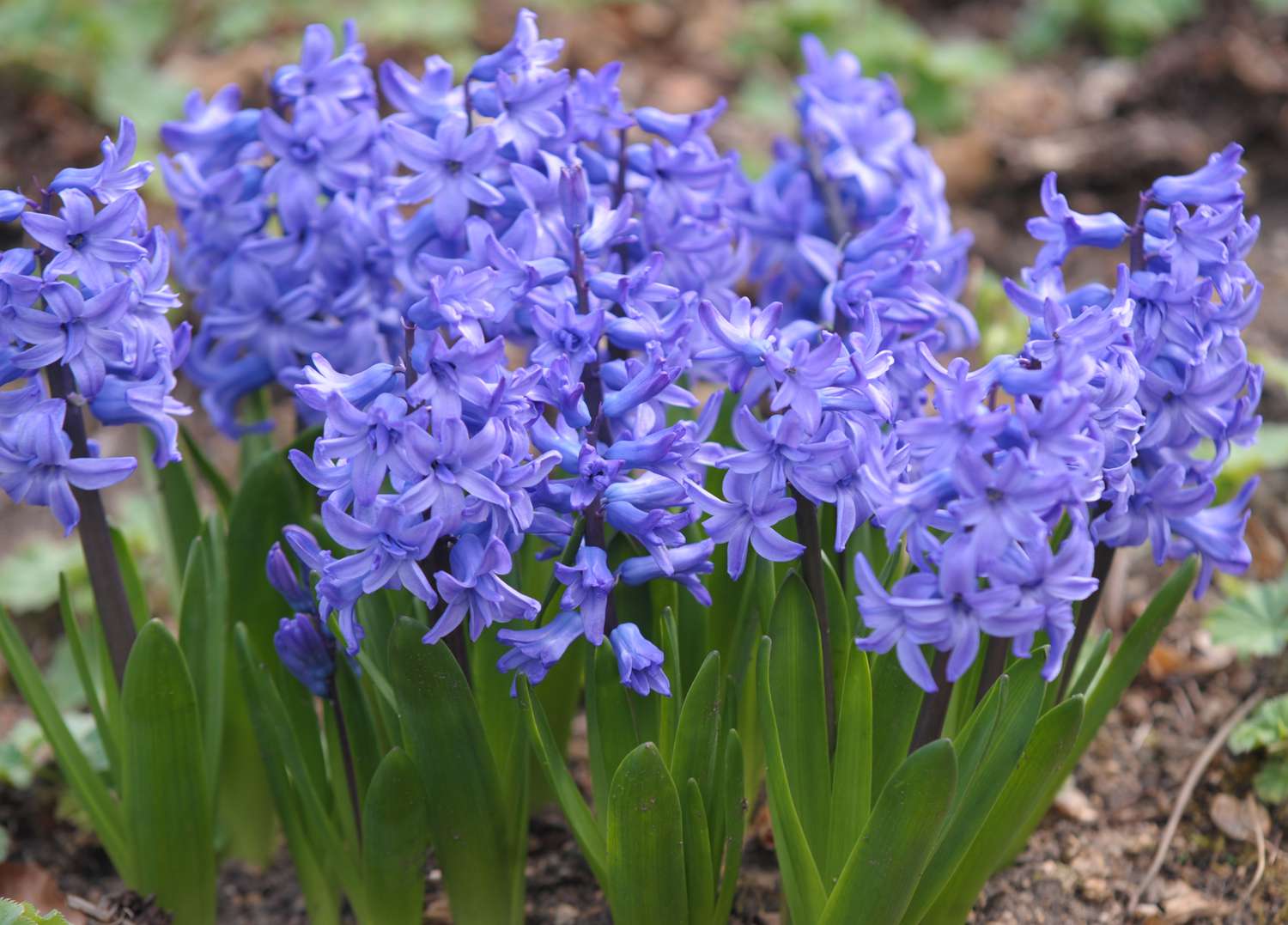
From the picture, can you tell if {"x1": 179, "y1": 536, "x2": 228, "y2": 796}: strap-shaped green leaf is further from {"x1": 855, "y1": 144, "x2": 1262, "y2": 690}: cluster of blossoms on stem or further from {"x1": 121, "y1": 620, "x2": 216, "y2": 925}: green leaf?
{"x1": 855, "y1": 144, "x2": 1262, "y2": 690}: cluster of blossoms on stem

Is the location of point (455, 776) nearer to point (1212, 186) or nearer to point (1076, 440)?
point (1076, 440)

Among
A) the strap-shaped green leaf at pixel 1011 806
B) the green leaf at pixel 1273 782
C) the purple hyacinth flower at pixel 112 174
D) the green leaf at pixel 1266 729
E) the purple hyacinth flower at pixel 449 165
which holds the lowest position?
the green leaf at pixel 1273 782

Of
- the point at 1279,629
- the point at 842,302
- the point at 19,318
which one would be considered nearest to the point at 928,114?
the point at 1279,629

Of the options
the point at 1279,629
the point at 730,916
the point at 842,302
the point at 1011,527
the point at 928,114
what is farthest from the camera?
the point at 928,114

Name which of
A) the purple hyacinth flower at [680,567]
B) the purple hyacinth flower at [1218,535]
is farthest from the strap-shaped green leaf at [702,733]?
the purple hyacinth flower at [1218,535]

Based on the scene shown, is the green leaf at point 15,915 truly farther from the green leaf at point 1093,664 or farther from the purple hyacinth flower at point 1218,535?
the purple hyacinth flower at point 1218,535

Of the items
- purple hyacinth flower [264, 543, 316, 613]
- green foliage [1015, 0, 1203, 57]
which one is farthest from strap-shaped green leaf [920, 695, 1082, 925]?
green foliage [1015, 0, 1203, 57]

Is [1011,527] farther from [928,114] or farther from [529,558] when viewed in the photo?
[928,114]

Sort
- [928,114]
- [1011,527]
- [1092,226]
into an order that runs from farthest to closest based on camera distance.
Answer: [928,114] < [1092,226] < [1011,527]
